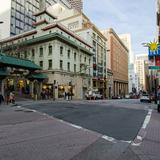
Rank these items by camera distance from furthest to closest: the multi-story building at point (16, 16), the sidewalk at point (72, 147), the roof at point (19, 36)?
the multi-story building at point (16, 16), the roof at point (19, 36), the sidewalk at point (72, 147)

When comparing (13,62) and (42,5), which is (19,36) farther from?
(42,5)

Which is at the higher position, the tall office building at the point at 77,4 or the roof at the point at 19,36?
the tall office building at the point at 77,4

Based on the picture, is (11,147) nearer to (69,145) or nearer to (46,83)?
(69,145)

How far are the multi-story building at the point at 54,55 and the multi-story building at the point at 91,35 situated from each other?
11.6 m

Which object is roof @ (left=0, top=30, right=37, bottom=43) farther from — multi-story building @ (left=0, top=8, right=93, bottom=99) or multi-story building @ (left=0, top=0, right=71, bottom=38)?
multi-story building @ (left=0, top=0, right=71, bottom=38)

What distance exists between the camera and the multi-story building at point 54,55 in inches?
1991

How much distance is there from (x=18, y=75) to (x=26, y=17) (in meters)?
28.4

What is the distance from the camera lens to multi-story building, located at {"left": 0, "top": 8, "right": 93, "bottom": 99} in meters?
50.6

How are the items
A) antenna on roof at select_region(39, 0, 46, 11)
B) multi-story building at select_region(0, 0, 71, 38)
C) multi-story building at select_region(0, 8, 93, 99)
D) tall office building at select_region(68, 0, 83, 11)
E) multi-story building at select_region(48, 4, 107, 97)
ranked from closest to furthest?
multi-story building at select_region(0, 8, 93, 99), multi-story building at select_region(0, 0, 71, 38), multi-story building at select_region(48, 4, 107, 97), antenna on roof at select_region(39, 0, 46, 11), tall office building at select_region(68, 0, 83, 11)

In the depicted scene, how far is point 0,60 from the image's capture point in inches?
1379

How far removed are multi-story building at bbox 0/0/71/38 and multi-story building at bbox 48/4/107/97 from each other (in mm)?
9915

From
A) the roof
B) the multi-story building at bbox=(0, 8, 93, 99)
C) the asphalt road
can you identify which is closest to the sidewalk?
the asphalt road


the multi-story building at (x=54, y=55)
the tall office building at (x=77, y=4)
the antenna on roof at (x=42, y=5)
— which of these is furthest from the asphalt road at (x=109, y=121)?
the tall office building at (x=77, y=4)

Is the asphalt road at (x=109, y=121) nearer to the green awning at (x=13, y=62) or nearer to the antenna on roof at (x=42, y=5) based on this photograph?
the green awning at (x=13, y=62)
